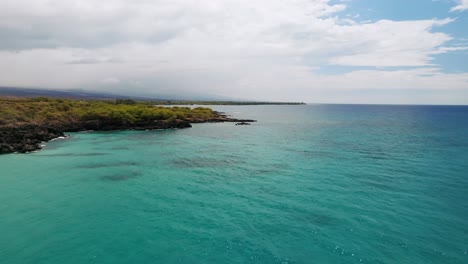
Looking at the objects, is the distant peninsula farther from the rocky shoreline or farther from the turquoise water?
the turquoise water

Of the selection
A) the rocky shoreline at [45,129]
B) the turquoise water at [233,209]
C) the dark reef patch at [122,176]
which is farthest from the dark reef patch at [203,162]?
the rocky shoreline at [45,129]

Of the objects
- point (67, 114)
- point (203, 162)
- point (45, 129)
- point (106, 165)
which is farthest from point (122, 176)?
point (67, 114)

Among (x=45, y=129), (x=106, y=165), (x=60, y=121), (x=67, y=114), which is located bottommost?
(x=106, y=165)

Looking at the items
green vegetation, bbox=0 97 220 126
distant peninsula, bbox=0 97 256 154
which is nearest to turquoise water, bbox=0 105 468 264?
distant peninsula, bbox=0 97 256 154

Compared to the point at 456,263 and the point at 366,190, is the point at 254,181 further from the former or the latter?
the point at 456,263

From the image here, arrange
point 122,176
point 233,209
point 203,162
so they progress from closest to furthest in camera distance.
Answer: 1. point 233,209
2. point 122,176
3. point 203,162

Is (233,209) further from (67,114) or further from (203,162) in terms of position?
(67,114)

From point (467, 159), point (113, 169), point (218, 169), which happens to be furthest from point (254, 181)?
point (467, 159)
